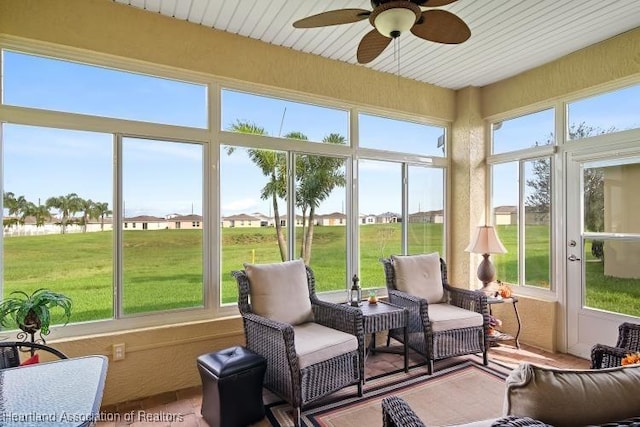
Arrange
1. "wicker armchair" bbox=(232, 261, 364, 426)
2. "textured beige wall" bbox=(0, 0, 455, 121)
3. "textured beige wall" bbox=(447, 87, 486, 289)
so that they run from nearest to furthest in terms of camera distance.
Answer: "wicker armchair" bbox=(232, 261, 364, 426) < "textured beige wall" bbox=(0, 0, 455, 121) < "textured beige wall" bbox=(447, 87, 486, 289)

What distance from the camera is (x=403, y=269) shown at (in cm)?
361

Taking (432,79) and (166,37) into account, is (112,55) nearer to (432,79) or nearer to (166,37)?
(166,37)

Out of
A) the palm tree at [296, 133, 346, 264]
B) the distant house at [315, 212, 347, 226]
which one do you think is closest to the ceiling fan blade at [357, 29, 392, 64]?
the palm tree at [296, 133, 346, 264]

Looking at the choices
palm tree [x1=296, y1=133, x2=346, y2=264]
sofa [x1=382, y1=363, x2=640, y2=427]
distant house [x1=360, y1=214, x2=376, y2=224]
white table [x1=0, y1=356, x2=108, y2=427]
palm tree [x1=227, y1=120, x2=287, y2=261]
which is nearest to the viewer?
sofa [x1=382, y1=363, x2=640, y2=427]

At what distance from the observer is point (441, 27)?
2.21 metres

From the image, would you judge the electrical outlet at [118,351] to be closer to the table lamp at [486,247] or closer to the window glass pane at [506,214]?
the table lamp at [486,247]

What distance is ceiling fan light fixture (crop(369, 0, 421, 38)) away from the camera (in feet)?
6.44

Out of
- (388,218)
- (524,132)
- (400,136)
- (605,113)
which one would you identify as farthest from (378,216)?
(605,113)

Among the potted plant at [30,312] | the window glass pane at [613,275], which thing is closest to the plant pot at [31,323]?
the potted plant at [30,312]

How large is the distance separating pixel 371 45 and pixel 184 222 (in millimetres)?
2095

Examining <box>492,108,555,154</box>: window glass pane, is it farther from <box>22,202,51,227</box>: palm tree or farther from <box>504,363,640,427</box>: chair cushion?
<box>22,202,51,227</box>: palm tree

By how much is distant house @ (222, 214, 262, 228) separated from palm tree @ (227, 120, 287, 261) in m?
0.20

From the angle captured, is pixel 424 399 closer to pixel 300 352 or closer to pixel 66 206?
pixel 300 352

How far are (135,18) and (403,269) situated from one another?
321cm
